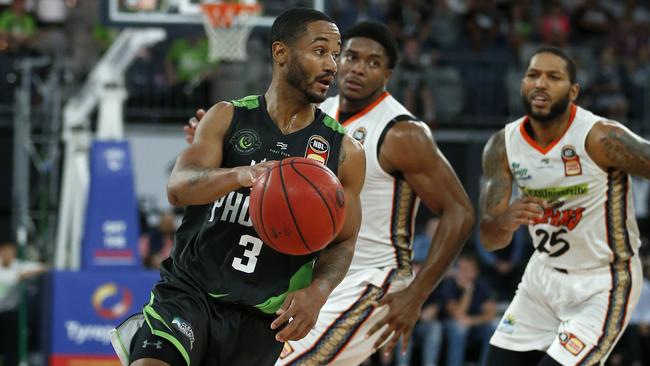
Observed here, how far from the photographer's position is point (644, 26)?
1834cm

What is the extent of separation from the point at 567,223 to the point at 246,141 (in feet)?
8.06

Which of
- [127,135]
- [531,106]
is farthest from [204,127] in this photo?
[127,135]

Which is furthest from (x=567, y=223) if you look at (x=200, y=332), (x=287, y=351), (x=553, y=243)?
(x=200, y=332)

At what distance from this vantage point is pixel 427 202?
5996mm

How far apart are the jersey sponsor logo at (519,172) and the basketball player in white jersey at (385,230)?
67cm

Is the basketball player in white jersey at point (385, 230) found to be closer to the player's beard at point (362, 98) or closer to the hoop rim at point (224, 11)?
the player's beard at point (362, 98)

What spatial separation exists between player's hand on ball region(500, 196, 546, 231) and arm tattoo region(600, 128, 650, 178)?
50 centimetres

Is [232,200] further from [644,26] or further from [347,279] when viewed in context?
[644,26]

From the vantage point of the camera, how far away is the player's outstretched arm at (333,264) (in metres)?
4.34

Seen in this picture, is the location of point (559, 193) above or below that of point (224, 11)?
below

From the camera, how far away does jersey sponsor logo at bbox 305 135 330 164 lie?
4676 mm

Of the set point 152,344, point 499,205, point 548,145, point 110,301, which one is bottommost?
point 110,301

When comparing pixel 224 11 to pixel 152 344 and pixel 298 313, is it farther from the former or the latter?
pixel 298 313

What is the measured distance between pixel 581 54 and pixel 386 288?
11.9 m
